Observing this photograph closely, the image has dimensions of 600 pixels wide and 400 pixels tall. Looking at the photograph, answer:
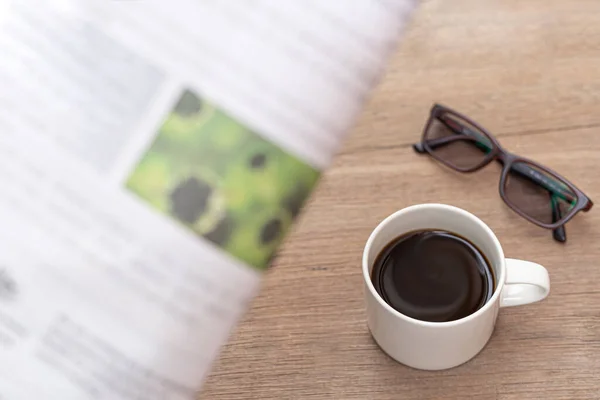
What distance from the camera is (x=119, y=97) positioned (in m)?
0.75

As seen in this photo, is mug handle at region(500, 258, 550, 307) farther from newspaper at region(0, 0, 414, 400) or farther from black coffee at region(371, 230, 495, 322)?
newspaper at region(0, 0, 414, 400)

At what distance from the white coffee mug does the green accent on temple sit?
289mm

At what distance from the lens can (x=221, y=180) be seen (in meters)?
0.76

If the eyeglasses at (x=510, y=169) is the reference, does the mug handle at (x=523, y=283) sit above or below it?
below

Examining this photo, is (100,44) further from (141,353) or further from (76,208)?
(141,353)

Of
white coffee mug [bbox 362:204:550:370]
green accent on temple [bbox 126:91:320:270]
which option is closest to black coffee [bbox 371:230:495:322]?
white coffee mug [bbox 362:204:550:370]

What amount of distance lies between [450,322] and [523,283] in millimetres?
59

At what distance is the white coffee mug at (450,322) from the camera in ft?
1.38

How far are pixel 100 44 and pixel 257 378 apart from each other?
422 mm

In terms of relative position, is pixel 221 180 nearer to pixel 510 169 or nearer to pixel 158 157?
pixel 158 157

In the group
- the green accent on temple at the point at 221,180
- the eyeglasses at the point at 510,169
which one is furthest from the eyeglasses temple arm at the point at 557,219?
the green accent on temple at the point at 221,180

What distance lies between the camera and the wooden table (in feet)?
1.58

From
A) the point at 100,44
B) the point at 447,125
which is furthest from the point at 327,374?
the point at 100,44

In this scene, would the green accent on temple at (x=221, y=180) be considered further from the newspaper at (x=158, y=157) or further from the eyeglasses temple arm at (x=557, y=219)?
the eyeglasses temple arm at (x=557, y=219)
